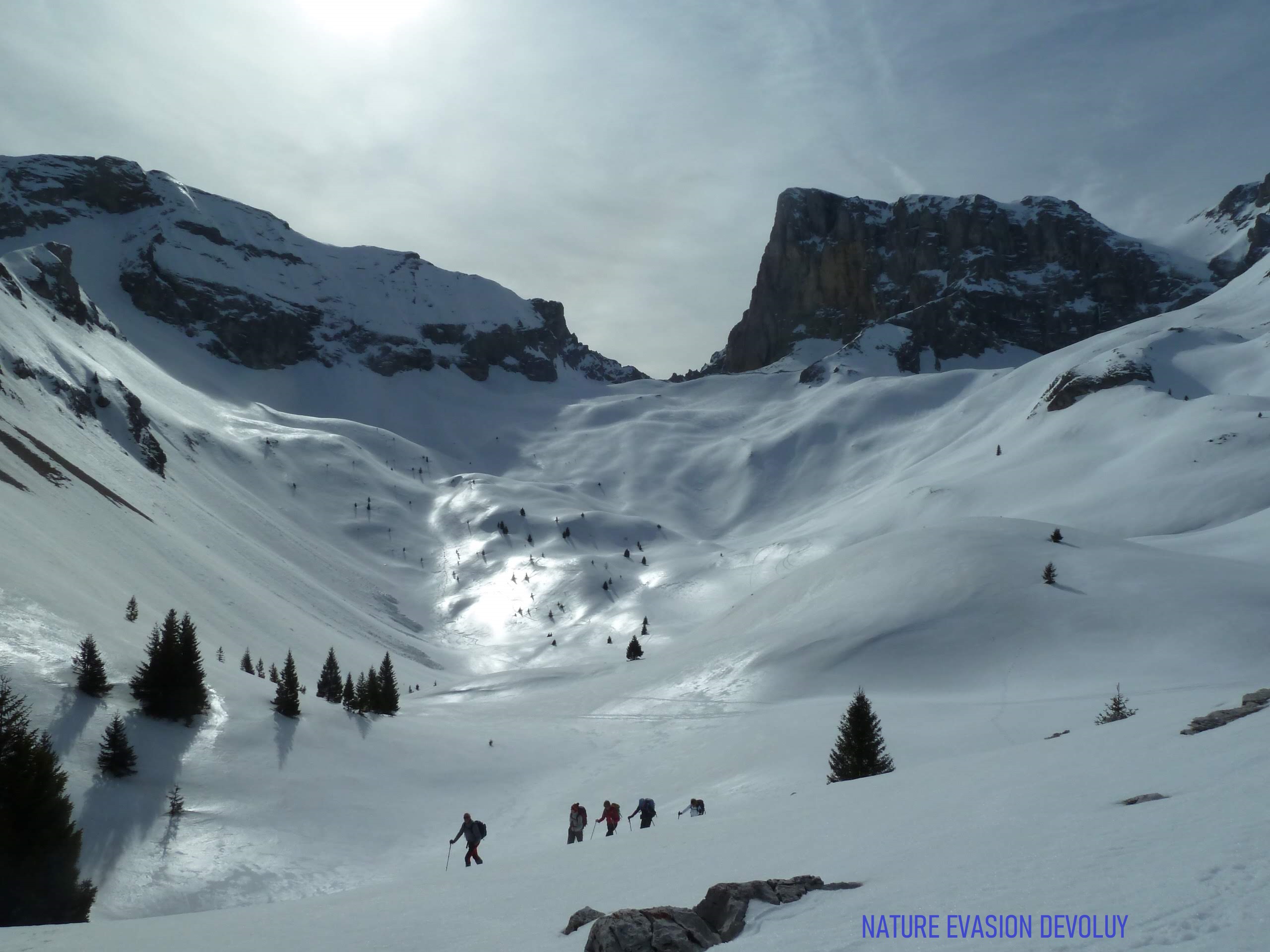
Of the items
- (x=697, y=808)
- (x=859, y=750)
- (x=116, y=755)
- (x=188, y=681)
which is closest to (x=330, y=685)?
(x=188, y=681)

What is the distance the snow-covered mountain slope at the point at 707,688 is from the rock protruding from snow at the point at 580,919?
24cm

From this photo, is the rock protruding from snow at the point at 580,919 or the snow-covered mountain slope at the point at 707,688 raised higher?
the snow-covered mountain slope at the point at 707,688

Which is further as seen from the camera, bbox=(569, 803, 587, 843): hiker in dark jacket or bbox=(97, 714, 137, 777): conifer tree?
bbox=(569, 803, 587, 843): hiker in dark jacket

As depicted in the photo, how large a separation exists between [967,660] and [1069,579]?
720 centimetres

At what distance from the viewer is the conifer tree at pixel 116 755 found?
1759cm

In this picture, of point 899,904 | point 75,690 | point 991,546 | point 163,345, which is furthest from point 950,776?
point 163,345

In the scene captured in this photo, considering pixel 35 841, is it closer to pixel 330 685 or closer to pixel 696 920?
pixel 696 920

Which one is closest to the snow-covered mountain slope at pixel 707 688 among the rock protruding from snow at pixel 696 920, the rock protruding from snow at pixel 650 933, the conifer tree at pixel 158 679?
the rock protruding from snow at pixel 696 920

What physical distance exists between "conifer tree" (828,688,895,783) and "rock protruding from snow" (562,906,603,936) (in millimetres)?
10959

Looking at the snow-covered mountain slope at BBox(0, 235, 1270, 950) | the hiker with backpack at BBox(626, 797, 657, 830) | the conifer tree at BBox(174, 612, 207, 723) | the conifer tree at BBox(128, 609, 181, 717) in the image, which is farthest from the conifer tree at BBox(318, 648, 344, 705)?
the hiker with backpack at BBox(626, 797, 657, 830)

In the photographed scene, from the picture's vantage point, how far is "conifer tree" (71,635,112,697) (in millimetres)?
19188

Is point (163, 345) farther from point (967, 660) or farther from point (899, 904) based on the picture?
point (899, 904)

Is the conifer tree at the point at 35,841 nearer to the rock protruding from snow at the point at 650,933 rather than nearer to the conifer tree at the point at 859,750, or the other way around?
the rock protruding from snow at the point at 650,933

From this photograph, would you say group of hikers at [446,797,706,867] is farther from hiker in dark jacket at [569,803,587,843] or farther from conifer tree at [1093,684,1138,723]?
conifer tree at [1093,684,1138,723]
